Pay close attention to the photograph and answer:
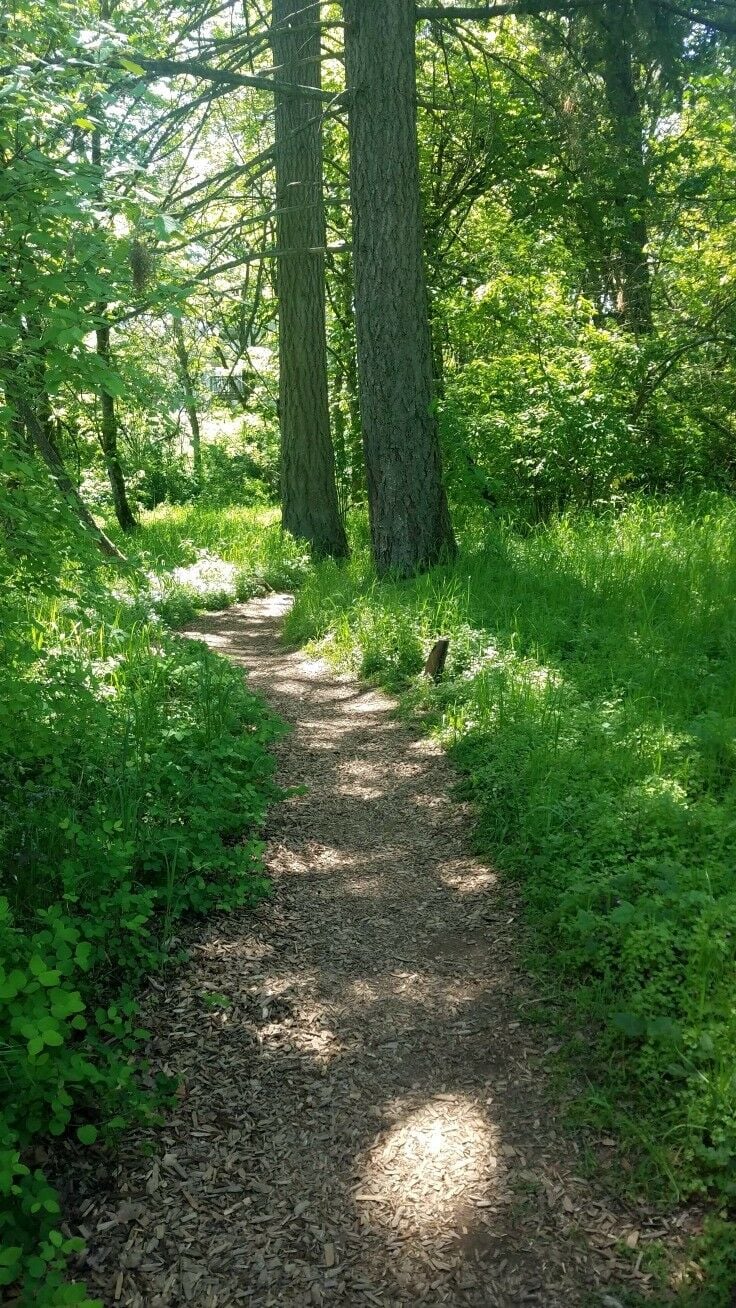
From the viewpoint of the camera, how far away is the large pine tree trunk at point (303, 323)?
35.4 ft

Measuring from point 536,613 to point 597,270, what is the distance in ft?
29.2

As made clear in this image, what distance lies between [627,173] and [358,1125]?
11547mm

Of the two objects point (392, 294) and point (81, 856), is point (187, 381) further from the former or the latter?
point (81, 856)

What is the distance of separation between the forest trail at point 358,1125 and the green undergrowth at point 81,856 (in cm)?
18

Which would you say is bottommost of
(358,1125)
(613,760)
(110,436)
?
(358,1125)

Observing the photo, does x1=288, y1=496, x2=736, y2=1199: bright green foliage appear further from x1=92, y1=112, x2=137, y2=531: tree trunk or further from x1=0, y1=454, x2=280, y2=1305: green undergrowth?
x1=92, y1=112, x2=137, y2=531: tree trunk

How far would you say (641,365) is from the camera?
10.6m

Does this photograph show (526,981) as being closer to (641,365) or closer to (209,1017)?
(209,1017)

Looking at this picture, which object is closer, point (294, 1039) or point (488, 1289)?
point (488, 1289)

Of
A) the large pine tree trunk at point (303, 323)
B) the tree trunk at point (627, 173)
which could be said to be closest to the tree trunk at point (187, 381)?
the large pine tree trunk at point (303, 323)

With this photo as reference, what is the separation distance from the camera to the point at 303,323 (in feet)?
37.5

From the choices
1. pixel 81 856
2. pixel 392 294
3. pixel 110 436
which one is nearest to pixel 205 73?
pixel 392 294

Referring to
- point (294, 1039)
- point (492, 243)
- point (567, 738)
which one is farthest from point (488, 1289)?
point (492, 243)

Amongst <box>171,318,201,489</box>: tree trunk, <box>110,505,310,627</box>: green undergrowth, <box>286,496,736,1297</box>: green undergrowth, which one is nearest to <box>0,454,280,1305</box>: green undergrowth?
<box>171,318,201,489</box>: tree trunk
